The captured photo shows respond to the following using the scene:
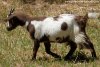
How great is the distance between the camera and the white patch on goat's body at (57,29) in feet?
26.9

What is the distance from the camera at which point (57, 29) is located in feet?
26.9

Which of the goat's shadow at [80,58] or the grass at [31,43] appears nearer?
the grass at [31,43]

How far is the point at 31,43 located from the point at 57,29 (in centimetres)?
173

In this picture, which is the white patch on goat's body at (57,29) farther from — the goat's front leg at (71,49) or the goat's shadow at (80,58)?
the goat's shadow at (80,58)

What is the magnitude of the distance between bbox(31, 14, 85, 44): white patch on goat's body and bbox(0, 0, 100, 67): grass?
494 mm

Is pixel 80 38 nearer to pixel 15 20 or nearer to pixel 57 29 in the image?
pixel 57 29

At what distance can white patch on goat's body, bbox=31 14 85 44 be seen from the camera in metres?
8.21

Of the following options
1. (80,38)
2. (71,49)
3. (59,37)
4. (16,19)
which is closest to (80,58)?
(71,49)

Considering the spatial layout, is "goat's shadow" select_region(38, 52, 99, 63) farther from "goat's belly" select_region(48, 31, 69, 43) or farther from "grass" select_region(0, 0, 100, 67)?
"goat's belly" select_region(48, 31, 69, 43)

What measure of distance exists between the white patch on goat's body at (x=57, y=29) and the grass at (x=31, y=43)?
49 centimetres

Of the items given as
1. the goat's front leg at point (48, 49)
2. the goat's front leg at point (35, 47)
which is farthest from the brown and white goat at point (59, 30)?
the goat's front leg at point (48, 49)

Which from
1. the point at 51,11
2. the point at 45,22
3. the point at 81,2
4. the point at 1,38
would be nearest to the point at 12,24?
the point at 45,22

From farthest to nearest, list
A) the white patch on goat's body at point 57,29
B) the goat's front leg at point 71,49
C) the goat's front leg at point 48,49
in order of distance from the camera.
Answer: the goat's front leg at point 48,49 < the goat's front leg at point 71,49 < the white patch on goat's body at point 57,29

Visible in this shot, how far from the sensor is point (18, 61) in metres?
8.50
